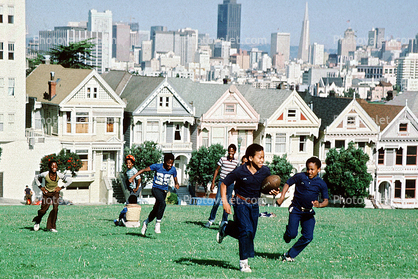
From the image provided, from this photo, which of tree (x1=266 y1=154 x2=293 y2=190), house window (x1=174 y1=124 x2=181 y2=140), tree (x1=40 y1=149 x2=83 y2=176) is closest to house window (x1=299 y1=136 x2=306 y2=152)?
tree (x1=266 y1=154 x2=293 y2=190)

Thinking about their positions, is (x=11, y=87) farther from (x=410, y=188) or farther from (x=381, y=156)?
(x=410, y=188)

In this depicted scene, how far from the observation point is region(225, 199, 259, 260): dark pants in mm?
12922

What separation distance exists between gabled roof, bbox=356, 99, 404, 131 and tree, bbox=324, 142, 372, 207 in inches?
298

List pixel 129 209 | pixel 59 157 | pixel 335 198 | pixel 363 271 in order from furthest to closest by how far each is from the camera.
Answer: pixel 335 198 → pixel 59 157 → pixel 129 209 → pixel 363 271

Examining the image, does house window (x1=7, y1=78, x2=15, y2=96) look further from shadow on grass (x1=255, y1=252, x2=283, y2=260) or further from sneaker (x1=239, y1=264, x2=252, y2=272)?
sneaker (x1=239, y1=264, x2=252, y2=272)

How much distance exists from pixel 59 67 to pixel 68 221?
3281cm

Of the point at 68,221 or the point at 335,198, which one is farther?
the point at 335,198

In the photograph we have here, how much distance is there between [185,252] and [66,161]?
32.2 m

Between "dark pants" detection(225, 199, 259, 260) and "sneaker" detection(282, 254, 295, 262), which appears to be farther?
"sneaker" detection(282, 254, 295, 262)

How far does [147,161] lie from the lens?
4766 cm

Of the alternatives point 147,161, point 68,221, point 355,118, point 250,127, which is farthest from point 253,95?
point 68,221

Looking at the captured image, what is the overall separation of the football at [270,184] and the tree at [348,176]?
3780 centimetres

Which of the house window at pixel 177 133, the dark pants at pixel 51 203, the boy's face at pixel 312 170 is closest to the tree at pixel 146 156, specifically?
the house window at pixel 177 133

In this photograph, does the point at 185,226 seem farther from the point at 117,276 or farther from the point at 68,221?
the point at 117,276
